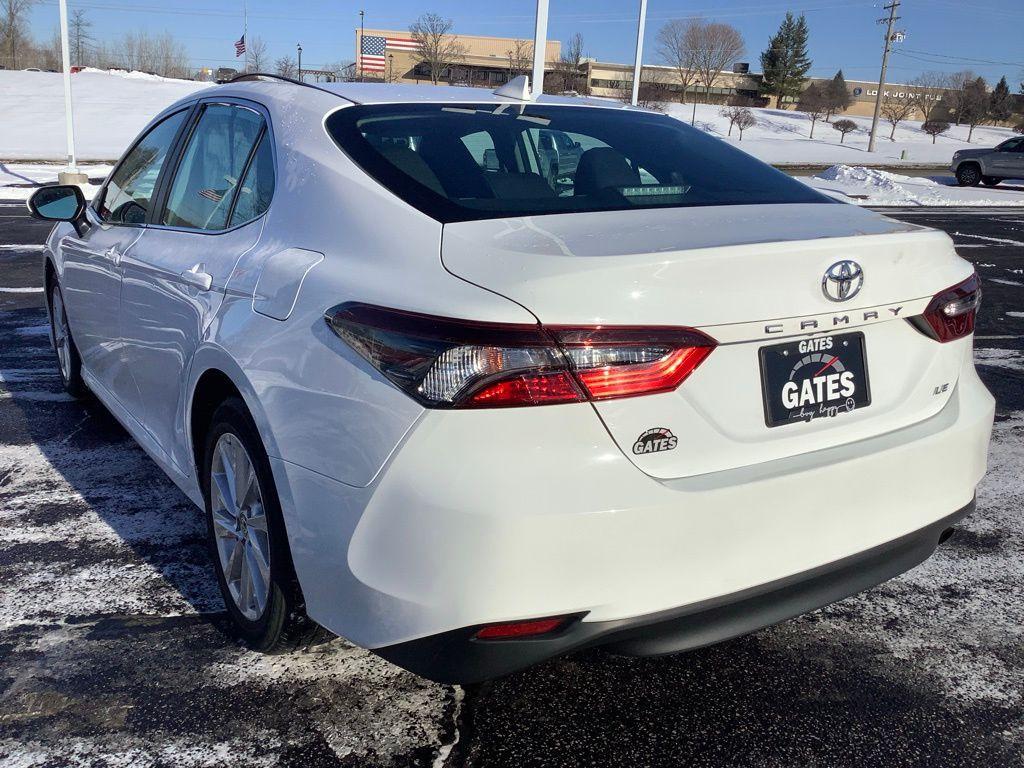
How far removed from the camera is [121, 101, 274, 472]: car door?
8.99ft

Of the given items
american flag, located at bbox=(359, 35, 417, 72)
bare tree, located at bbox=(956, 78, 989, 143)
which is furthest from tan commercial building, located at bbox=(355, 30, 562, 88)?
bare tree, located at bbox=(956, 78, 989, 143)

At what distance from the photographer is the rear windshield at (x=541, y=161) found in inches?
93.9

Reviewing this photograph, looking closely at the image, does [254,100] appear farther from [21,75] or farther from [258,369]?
[21,75]

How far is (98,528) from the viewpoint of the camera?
3.59 metres

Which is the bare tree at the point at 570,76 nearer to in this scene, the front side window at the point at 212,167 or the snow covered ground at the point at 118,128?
the snow covered ground at the point at 118,128

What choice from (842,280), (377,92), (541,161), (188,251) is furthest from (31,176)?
(842,280)

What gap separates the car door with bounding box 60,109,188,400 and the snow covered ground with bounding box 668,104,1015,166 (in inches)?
1369

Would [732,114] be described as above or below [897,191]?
above

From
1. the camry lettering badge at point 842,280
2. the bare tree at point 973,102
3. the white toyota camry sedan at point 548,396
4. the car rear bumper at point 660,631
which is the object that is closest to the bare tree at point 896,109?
the bare tree at point 973,102

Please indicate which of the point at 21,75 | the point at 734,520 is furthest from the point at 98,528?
the point at 21,75

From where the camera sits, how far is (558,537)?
1850 mm

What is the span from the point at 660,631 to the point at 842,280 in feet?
2.95

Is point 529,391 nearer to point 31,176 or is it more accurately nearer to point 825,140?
point 31,176

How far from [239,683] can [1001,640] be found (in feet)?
7.60
